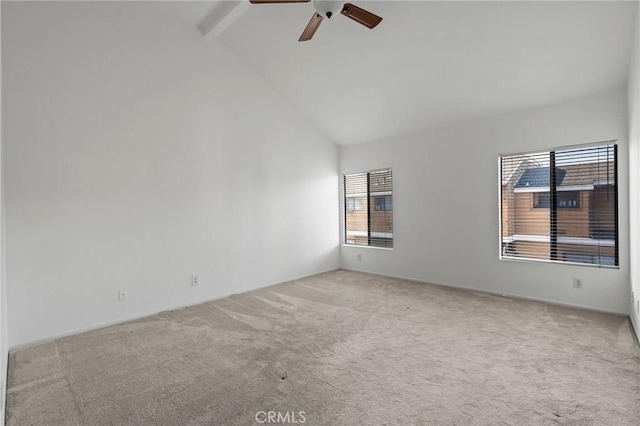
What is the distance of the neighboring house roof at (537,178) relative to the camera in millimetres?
3919

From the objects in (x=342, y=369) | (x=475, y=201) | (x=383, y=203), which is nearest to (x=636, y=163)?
(x=475, y=201)

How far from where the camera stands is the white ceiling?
2.96 metres

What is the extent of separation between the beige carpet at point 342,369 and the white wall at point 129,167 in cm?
53

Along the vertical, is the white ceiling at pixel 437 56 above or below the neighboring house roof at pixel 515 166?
above

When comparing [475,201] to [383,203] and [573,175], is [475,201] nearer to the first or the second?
[573,175]

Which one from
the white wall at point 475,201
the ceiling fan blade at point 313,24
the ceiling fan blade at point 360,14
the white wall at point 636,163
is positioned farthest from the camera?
the white wall at point 475,201

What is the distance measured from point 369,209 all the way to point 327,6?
3841 millimetres

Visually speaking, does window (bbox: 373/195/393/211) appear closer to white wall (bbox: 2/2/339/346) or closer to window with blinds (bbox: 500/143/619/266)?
white wall (bbox: 2/2/339/346)

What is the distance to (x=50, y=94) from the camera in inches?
125

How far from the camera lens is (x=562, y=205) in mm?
3887

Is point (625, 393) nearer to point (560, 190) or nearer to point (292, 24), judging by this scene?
point (560, 190)

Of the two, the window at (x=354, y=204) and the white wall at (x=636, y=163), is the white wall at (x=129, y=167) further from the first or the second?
the white wall at (x=636, y=163)

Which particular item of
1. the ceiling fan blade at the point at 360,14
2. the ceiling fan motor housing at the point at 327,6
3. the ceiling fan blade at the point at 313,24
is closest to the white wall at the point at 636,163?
the ceiling fan blade at the point at 360,14

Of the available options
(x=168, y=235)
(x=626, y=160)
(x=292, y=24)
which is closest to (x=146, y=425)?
(x=168, y=235)
